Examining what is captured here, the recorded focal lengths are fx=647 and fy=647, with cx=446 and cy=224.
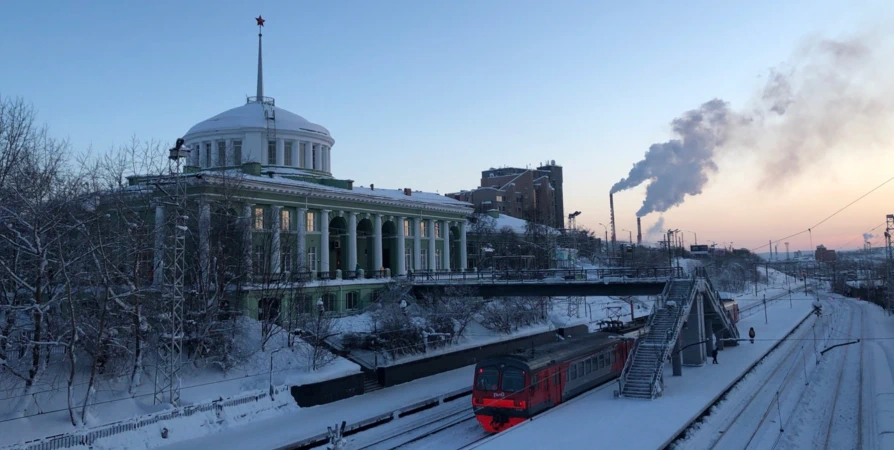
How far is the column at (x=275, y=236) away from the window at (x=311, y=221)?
426 centimetres

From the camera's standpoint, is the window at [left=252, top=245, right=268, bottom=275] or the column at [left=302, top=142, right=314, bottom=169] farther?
the column at [left=302, top=142, right=314, bottom=169]

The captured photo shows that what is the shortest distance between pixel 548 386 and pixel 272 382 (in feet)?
42.1

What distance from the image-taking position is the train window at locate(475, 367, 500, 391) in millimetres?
25094

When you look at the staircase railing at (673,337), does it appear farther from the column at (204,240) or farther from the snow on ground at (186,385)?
the column at (204,240)

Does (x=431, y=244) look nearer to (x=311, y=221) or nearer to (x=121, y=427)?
(x=311, y=221)

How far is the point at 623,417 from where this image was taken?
2531 centimetres

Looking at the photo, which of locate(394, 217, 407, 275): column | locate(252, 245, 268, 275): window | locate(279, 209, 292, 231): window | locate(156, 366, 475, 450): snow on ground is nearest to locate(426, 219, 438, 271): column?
locate(394, 217, 407, 275): column

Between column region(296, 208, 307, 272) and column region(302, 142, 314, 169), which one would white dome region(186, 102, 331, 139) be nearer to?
column region(302, 142, 314, 169)

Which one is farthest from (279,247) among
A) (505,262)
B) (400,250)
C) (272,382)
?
(505,262)

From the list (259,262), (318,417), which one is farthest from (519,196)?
(318,417)

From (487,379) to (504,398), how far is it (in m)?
1.06

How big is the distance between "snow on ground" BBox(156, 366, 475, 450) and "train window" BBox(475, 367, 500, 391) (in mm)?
4895

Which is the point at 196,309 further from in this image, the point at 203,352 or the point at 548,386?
the point at 548,386

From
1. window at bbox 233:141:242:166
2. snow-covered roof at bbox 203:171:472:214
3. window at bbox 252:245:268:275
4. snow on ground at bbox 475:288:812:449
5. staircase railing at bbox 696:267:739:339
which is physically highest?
window at bbox 233:141:242:166
